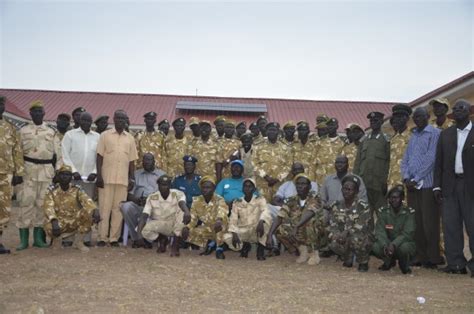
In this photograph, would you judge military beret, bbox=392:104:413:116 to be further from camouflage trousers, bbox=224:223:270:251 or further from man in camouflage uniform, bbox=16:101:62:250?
man in camouflage uniform, bbox=16:101:62:250

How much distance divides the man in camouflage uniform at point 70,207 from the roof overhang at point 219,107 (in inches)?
584

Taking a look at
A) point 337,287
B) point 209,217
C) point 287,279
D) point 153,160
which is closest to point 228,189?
point 209,217

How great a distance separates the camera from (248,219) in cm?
684

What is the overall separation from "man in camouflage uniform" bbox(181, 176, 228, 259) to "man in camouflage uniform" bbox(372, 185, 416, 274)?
2.15 metres

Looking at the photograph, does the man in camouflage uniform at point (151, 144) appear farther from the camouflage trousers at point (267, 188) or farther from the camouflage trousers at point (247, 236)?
the camouflage trousers at point (247, 236)

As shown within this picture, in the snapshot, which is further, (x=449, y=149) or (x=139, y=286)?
(x=449, y=149)

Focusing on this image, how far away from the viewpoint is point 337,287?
16.0 feet

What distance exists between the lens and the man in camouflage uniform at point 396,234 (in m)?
5.69

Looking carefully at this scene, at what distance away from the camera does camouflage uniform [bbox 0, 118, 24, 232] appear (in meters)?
6.45

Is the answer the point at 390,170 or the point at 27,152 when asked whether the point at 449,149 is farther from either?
the point at 27,152

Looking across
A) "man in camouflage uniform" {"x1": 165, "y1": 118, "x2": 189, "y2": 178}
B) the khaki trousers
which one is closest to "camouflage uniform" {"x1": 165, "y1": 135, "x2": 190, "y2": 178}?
"man in camouflage uniform" {"x1": 165, "y1": 118, "x2": 189, "y2": 178}

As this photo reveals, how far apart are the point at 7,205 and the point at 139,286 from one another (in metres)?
2.91

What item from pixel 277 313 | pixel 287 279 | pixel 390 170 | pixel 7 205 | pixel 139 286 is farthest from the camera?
pixel 390 170

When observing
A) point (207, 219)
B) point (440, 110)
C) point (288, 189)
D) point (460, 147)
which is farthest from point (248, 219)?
point (440, 110)
